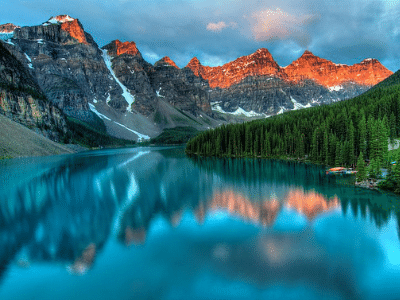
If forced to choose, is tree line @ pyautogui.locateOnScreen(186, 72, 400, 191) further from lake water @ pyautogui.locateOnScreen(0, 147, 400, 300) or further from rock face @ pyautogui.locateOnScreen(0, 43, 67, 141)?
rock face @ pyautogui.locateOnScreen(0, 43, 67, 141)

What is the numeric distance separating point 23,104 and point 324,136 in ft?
490

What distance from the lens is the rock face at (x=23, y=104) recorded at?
137750 mm

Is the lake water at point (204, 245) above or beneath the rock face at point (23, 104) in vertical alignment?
beneath

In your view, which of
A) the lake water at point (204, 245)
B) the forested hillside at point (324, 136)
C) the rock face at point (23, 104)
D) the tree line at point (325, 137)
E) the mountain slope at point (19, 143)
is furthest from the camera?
the rock face at point (23, 104)

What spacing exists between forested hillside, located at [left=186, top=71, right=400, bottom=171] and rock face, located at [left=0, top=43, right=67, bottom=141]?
89691mm

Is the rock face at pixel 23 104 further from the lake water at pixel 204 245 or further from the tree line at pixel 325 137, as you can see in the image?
the lake water at pixel 204 245

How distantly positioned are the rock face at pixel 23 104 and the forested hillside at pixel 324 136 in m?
89.7

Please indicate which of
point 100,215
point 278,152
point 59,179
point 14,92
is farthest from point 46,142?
point 100,215

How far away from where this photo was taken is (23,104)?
14638cm

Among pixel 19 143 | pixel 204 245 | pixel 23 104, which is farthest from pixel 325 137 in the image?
pixel 23 104

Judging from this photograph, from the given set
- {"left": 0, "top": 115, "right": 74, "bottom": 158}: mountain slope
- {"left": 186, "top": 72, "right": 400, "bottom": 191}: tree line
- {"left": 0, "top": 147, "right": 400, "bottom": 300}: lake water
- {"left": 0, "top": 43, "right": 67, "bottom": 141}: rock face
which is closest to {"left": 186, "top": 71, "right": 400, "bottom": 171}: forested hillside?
{"left": 186, "top": 72, "right": 400, "bottom": 191}: tree line

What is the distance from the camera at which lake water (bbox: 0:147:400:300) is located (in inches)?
605

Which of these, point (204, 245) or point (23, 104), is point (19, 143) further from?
point (204, 245)

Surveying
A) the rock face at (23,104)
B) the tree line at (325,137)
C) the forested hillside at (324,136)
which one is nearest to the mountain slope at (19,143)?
the rock face at (23,104)
